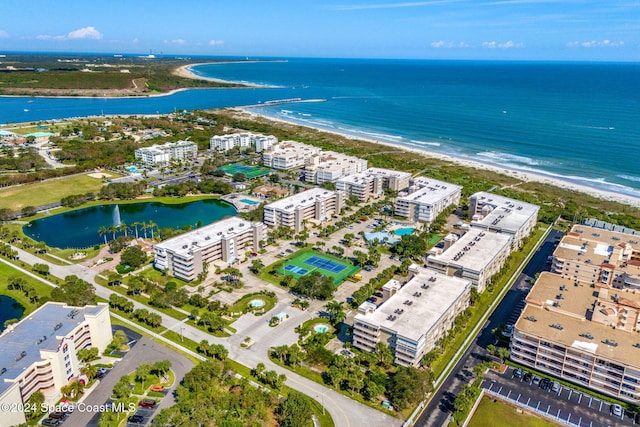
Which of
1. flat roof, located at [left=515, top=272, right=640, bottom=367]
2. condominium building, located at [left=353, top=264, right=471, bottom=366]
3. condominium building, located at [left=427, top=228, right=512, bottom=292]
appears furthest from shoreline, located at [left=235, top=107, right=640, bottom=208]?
condominium building, located at [left=353, top=264, right=471, bottom=366]

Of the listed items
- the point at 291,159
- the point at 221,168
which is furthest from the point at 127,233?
the point at 291,159

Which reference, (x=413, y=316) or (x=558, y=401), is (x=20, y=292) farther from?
(x=558, y=401)

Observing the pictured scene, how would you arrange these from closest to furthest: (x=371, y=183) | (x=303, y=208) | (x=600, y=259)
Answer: (x=600, y=259) < (x=303, y=208) < (x=371, y=183)

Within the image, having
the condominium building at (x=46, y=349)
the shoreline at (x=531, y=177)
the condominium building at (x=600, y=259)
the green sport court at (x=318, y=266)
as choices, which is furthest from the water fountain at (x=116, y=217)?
the shoreline at (x=531, y=177)

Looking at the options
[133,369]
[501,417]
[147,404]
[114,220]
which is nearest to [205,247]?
[133,369]

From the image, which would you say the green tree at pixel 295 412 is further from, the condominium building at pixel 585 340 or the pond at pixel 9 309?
the pond at pixel 9 309
